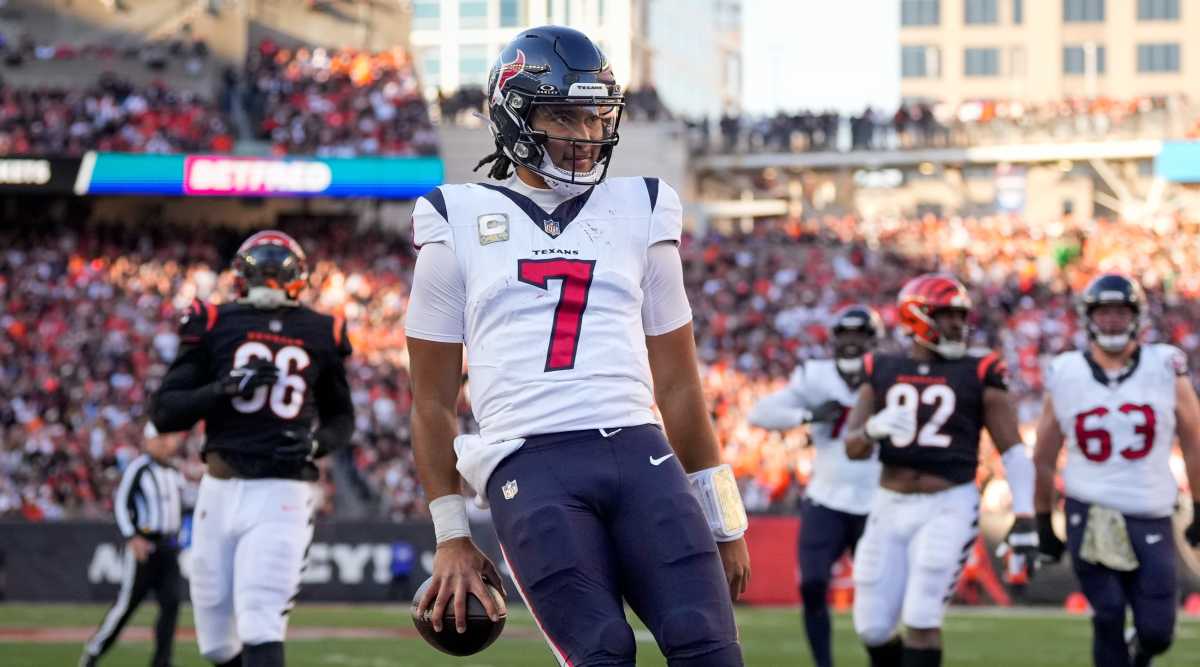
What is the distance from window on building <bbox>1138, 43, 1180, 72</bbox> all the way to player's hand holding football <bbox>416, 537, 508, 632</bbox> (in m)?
67.6

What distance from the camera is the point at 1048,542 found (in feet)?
27.1

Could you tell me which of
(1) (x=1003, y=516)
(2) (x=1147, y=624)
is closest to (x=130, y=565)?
(2) (x=1147, y=624)

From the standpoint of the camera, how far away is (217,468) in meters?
7.04

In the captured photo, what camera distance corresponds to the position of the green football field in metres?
11.5

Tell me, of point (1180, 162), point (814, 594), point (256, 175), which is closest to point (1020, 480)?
point (814, 594)

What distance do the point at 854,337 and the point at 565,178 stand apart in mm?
6445

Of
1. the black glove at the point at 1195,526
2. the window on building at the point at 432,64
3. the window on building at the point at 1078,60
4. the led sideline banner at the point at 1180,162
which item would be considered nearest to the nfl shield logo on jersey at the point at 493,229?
the black glove at the point at 1195,526

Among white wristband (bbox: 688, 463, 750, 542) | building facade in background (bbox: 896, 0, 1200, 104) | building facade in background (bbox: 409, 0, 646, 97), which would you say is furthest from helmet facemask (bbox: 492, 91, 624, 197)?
building facade in background (bbox: 409, 0, 646, 97)

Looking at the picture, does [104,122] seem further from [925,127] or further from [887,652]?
[887,652]

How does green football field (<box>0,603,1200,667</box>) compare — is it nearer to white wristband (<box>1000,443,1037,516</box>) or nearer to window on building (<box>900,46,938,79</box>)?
white wristband (<box>1000,443,1037,516</box>)

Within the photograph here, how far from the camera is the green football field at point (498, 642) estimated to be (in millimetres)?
11539

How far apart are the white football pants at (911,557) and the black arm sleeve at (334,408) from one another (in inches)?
99.8

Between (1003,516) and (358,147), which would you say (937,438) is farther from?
(358,147)

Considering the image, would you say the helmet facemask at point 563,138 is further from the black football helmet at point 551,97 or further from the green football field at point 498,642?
the green football field at point 498,642
